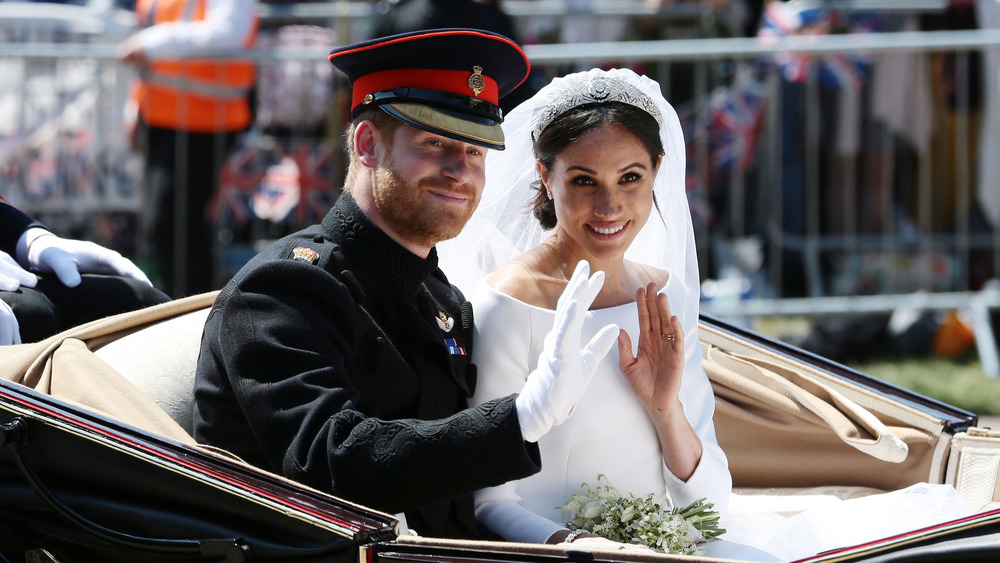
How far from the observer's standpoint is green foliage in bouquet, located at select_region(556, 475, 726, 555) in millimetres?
2475

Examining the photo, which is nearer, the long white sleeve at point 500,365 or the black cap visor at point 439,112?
the black cap visor at point 439,112

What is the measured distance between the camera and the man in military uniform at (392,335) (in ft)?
6.94

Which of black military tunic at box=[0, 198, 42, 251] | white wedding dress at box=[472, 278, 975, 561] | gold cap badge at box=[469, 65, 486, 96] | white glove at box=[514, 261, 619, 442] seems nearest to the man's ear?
gold cap badge at box=[469, 65, 486, 96]

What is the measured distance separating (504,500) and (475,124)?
80cm

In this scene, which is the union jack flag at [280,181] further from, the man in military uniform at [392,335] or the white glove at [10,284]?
the man in military uniform at [392,335]

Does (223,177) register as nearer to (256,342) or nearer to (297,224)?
(297,224)

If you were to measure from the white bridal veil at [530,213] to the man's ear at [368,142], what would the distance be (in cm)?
46

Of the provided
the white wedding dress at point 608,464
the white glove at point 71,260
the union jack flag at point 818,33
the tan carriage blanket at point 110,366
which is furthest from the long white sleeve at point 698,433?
the union jack flag at point 818,33

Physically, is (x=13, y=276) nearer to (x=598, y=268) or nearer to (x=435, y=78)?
(x=435, y=78)

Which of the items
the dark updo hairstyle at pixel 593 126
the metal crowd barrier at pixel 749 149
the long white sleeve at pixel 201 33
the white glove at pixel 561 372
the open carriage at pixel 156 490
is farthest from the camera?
the metal crowd barrier at pixel 749 149

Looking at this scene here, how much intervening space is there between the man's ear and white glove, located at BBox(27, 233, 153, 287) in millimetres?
915

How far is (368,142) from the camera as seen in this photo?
8.19ft

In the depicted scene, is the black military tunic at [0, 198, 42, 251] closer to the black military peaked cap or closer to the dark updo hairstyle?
the black military peaked cap

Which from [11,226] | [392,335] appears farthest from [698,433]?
[11,226]
